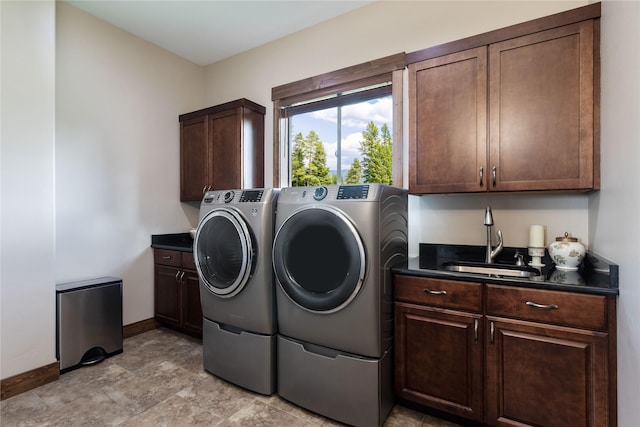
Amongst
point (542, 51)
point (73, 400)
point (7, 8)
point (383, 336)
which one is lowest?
point (73, 400)

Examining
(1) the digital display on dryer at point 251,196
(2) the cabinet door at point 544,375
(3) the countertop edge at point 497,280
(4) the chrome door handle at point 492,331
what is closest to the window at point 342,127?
(3) the countertop edge at point 497,280

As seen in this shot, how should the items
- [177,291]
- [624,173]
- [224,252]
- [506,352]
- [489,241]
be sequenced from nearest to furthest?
[624,173], [506,352], [489,241], [224,252], [177,291]

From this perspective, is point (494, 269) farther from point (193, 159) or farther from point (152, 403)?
point (193, 159)

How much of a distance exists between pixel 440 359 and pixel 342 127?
6.40 feet

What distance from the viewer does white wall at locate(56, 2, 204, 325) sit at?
2.63 metres

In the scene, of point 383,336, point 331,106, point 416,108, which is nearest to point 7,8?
point 331,106

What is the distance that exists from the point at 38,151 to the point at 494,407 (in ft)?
10.4

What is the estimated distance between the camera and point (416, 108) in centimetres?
207

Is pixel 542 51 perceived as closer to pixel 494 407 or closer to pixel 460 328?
pixel 460 328

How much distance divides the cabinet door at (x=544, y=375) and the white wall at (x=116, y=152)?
10.1ft

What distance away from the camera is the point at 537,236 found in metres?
1.92

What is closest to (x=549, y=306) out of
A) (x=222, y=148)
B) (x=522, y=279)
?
(x=522, y=279)

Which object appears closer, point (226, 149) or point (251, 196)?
point (251, 196)

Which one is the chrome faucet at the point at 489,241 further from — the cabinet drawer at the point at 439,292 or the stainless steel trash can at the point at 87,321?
the stainless steel trash can at the point at 87,321
